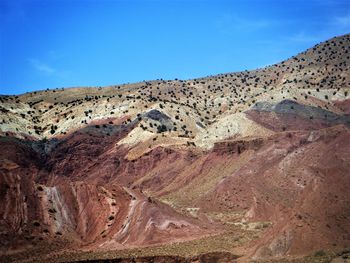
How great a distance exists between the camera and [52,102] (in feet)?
415

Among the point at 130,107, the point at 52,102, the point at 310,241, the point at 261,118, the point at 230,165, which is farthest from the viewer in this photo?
the point at 52,102

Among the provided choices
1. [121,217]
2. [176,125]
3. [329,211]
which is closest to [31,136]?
[176,125]

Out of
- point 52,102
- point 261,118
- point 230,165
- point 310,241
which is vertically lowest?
point 310,241

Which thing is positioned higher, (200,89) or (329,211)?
(200,89)

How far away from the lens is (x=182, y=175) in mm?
68500

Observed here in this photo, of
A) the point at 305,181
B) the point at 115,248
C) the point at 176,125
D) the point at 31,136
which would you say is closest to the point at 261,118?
the point at 176,125

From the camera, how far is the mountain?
33656mm

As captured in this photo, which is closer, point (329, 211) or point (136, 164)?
point (329, 211)

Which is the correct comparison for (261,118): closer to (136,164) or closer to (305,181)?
(136,164)

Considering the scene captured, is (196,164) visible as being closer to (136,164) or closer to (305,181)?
(136,164)

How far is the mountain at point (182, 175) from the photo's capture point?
33.7 meters

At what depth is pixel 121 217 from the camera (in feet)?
149

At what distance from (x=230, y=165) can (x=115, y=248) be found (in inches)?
1070

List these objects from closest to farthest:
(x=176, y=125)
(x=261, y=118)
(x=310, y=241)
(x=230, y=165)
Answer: (x=310, y=241) → (x=230, y=165) → (x=261, y=118) → (x=176, y=125)
